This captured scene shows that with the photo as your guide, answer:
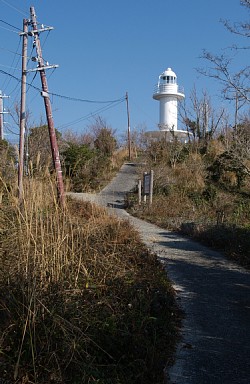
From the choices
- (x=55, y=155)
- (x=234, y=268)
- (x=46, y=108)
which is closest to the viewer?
(x=234, y=268)

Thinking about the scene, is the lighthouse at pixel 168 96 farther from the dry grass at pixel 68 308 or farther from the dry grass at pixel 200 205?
the dry grass at pixel 68 308

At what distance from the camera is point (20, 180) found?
16.1ft

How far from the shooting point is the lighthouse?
4428 centimetres

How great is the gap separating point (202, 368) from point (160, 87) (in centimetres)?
4302

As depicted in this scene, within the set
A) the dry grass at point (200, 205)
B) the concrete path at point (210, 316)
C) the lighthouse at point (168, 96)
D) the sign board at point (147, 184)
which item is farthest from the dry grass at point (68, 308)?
the lighthouse at point (168, 96)

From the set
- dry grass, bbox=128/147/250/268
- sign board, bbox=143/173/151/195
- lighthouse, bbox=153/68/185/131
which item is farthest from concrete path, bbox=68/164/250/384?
lighthouse, bbox=153/68/185/131

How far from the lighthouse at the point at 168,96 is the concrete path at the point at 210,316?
118ft

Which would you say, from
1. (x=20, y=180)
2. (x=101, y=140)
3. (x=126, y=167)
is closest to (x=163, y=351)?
(x=20, y=180)

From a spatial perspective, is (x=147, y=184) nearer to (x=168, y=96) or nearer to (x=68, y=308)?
(x=68, y=308)

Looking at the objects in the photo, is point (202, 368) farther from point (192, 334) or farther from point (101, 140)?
point (101, 140)

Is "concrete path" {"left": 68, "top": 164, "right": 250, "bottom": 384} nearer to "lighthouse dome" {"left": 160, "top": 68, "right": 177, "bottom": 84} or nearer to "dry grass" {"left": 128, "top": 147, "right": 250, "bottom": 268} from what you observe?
"dry grass" {"left": 128, "top": 147, "right": 250, "bottom": 268}

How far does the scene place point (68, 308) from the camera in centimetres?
370

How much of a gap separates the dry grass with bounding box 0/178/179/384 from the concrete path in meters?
0.22

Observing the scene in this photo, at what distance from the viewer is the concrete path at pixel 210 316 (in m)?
3.80
